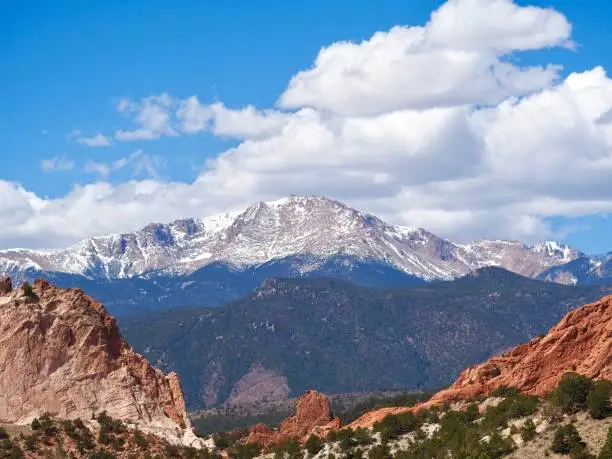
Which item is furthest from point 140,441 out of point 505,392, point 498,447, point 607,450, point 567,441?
point 607,450

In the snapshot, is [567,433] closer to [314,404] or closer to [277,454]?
[277,454]

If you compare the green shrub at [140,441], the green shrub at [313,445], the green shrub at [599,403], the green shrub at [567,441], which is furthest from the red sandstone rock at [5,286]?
the green shrub at [599,403]

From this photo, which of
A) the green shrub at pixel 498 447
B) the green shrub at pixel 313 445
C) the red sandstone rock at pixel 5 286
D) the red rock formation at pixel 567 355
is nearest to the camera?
the green shrub at pixel 498 447

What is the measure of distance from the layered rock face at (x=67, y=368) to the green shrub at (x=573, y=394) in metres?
50.3

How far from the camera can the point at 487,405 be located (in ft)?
510

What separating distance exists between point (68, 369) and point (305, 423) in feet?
158

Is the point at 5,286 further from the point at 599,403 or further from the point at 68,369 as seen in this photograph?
the point at 599,403

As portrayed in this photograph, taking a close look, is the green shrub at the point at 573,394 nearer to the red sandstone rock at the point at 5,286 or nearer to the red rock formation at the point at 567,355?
the red rock formation at the point at 567,355

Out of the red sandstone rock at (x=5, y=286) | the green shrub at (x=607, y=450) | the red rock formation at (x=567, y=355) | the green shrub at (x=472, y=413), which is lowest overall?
the green shrub at (x=607, y=450)

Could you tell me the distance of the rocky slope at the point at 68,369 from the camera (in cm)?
15375

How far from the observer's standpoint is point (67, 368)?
156000 millimetres

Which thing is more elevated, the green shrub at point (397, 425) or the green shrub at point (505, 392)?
the green shrub at point (505, 392)

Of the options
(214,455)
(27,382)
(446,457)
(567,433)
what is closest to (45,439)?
(27,382)

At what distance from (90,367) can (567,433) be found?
202ft
